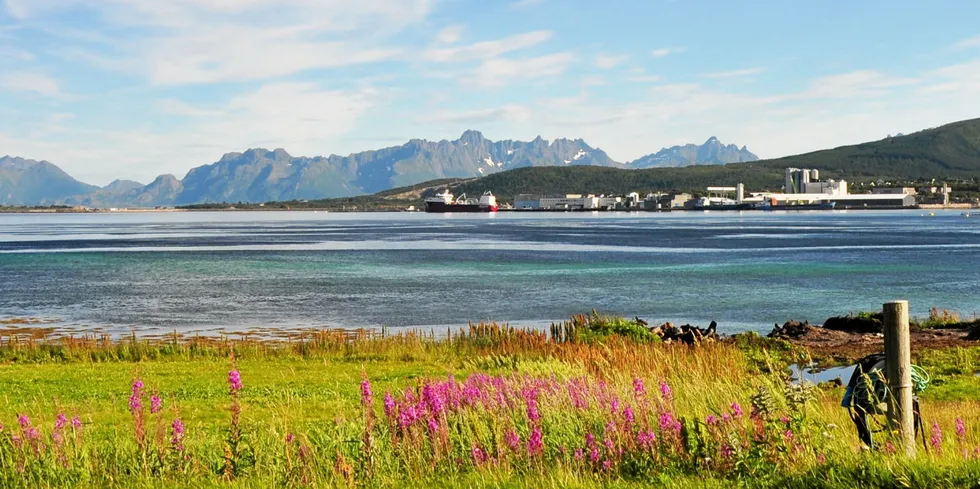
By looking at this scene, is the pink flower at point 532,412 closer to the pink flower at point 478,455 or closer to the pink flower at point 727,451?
the pink flower at point 478,455

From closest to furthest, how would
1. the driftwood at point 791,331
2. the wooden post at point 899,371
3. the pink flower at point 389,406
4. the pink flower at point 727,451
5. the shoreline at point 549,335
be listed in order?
the wooden post at point 899,371 → the pink flower at point 727,451 → the pink flower at point 389,406 → the shoreline at point 549,335 → the driftwood at point 791,331

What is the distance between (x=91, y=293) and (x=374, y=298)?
17.6 metres

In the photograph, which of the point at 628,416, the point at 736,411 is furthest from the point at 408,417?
the point at 736,411

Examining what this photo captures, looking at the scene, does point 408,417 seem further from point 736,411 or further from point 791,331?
point 791,331

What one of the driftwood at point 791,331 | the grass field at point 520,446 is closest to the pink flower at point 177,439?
the grass field at point 520,446

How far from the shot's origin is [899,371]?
9.73m

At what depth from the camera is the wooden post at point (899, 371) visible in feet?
31.3

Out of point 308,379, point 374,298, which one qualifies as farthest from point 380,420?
point 374,298

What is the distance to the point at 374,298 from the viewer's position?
52594 mm

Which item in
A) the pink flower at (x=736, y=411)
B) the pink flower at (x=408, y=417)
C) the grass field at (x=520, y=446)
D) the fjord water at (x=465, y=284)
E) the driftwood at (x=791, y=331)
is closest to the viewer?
the grass field at (x=520, y=446)

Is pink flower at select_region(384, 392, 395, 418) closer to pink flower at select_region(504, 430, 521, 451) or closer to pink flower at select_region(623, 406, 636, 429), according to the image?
pink flower at select_region(504, 430, 521, 451)

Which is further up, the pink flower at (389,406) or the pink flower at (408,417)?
the pink flower at (389,406)

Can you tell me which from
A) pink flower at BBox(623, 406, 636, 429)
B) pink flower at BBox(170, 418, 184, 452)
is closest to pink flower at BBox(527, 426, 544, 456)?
pink flower at BBox(623, 406, 636, 429)

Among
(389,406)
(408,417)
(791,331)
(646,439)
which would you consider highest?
(389,406)
